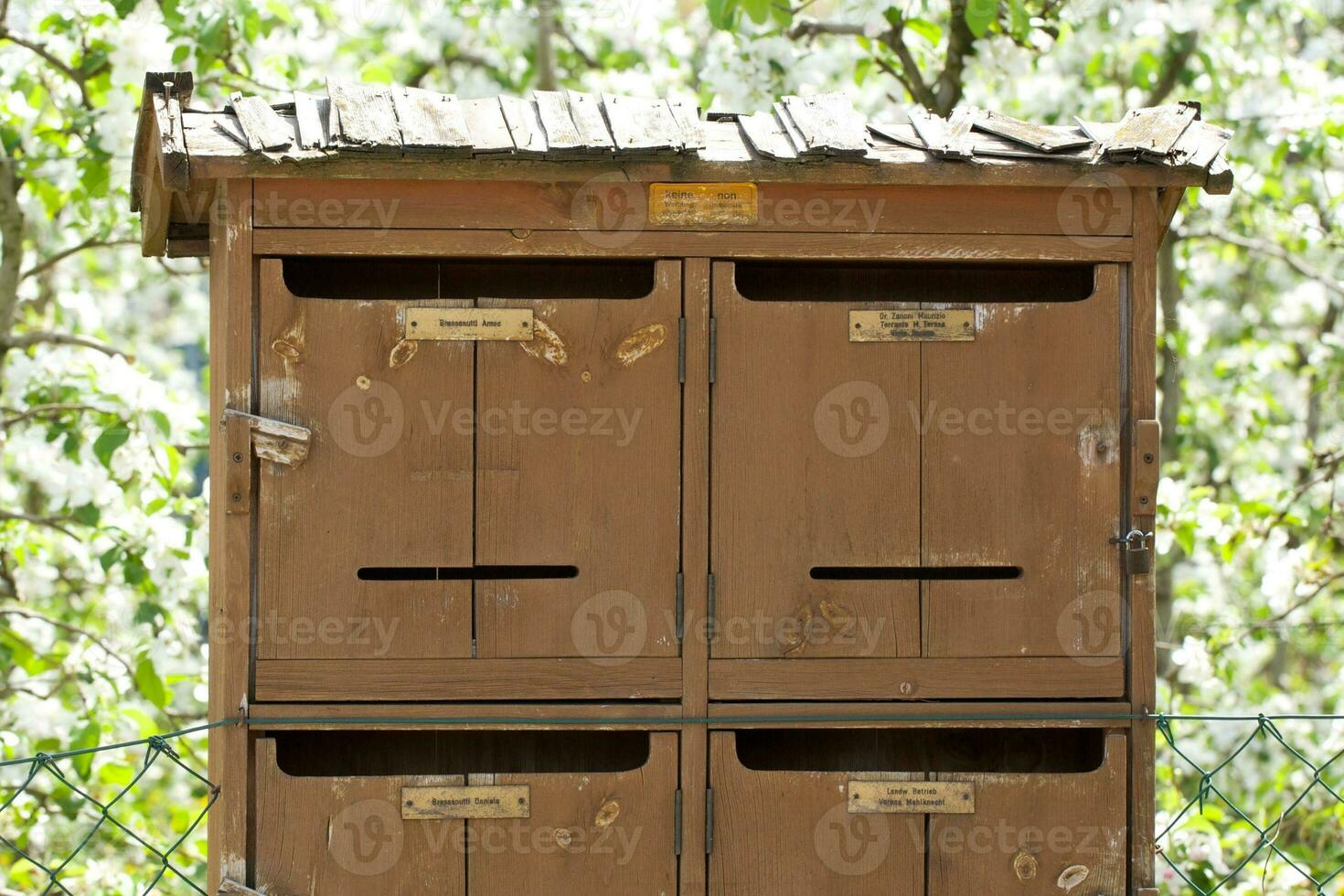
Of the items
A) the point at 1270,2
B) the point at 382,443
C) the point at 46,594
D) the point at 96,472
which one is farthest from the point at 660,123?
the point at 1270,2

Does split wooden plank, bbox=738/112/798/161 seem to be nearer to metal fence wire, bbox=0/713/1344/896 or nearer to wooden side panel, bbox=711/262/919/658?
wooden side panel, bbox=711/262/919/658

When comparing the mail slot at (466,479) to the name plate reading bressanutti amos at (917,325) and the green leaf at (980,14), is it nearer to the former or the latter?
the name plate reading bressanutti amos at (917,325)

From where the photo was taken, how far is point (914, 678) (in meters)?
2.71

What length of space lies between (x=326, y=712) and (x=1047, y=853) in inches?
52.1

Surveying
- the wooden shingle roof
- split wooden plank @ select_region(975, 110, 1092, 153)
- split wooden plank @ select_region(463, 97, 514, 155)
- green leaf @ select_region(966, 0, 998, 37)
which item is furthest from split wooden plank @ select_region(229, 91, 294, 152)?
green leaf @ select_region(966, 0, 998, 37)

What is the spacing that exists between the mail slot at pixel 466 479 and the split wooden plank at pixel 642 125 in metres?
0.22

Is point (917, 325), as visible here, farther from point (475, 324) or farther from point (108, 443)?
point (108, 443)

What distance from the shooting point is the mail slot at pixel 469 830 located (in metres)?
2.65

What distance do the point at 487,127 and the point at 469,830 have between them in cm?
125

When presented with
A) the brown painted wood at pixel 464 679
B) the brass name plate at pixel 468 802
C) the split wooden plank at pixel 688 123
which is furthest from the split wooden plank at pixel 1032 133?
the brass name plate at pixel 468 802

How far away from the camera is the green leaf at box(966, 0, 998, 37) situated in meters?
4.10

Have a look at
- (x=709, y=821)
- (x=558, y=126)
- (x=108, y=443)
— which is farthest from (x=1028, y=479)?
(x=108, y=443)

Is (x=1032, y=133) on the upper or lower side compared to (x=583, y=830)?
upper

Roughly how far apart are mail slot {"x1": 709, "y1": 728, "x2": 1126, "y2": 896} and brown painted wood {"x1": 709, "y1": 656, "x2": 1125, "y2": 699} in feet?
0.33
